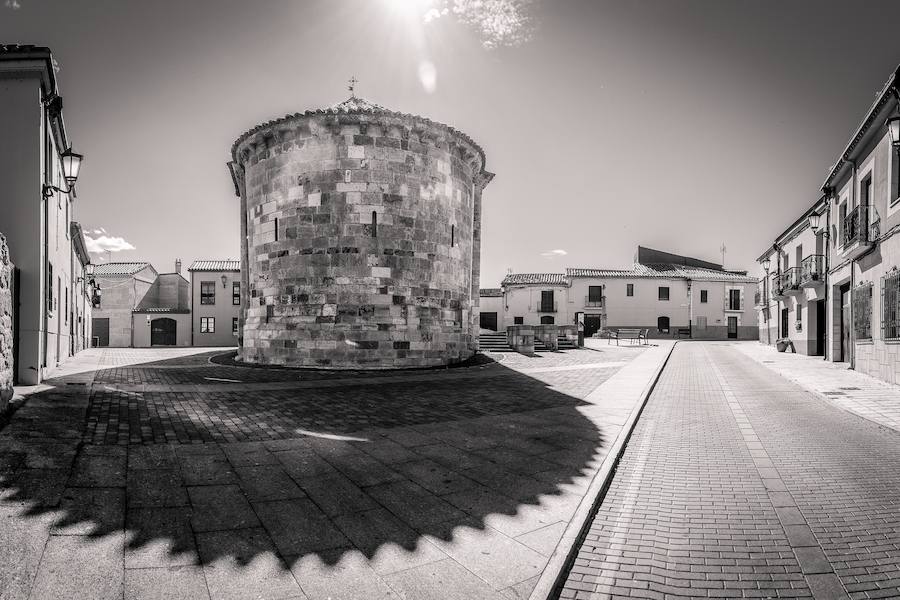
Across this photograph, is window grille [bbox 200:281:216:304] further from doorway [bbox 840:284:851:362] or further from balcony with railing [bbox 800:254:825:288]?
doorway [bbox 840:284:851:362]

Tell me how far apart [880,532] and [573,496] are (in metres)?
2.19

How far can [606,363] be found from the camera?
16.8 meters

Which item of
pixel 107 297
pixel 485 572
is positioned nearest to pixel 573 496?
pixel 485 572

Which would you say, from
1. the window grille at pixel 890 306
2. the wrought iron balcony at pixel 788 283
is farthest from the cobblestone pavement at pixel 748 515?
the wrought iron balcony at pixel 788 283

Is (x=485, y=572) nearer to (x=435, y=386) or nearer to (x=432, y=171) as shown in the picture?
(x=435, y=386)

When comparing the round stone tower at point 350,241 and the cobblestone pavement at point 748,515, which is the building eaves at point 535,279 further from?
the cobblestone pavement at point 748,515

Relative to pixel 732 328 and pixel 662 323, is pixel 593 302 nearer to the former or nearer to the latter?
→ pixel 662 323

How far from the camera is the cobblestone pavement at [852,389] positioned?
801 cm

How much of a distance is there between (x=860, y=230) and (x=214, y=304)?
38478 millimetres

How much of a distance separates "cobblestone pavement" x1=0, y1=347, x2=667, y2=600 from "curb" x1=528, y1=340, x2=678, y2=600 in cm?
9

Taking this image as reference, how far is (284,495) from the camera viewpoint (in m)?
3.93

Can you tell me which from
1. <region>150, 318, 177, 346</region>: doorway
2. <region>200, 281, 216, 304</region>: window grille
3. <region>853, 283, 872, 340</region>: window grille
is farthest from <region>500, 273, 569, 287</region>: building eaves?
<region>853, 283, 872, 340</region>: window grille

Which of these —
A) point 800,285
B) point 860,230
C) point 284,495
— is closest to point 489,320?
point 800,285

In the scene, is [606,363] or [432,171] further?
[606,363]
